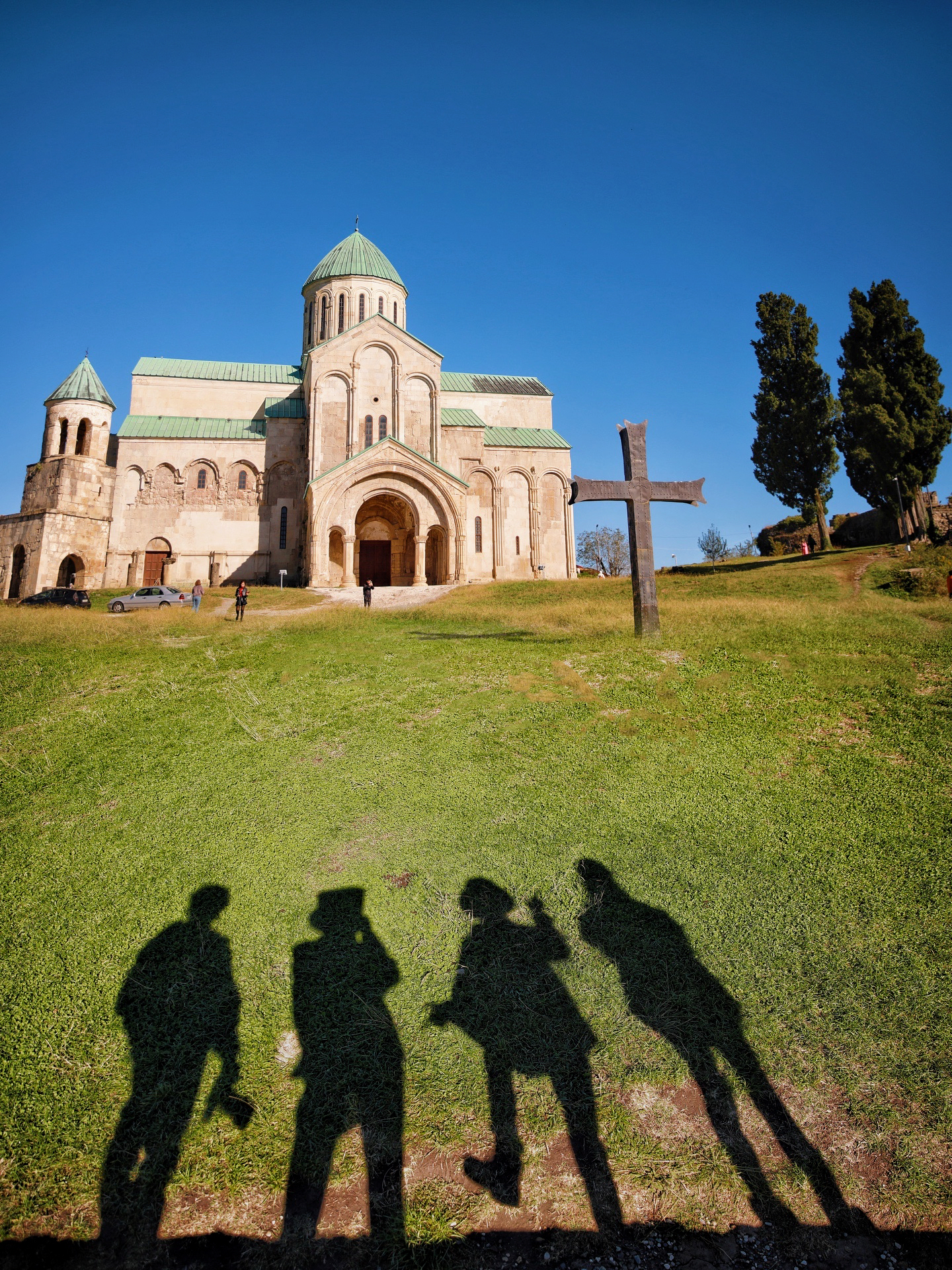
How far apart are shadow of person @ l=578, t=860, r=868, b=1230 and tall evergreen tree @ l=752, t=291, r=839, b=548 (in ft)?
91.9

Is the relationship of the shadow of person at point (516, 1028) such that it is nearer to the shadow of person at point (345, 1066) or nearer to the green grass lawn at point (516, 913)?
the green grass lawn at point (516, 913)

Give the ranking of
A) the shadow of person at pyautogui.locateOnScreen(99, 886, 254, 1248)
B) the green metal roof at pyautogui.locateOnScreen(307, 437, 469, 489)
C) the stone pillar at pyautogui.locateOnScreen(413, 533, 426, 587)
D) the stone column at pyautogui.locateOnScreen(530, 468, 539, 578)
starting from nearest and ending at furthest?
the shadow of person at pyautogui.locateOnScreen(99, 886, 254, 1248), the green metal roof at pyautogui.locateOnScreen(307, 437, 469, 489), the stone pillar at pyautogui.locateOnScreen(413, 533, 426, 587), the stone column at pyautogui.locateOnScreen(530, 468, 539, 578)

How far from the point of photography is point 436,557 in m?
29.8

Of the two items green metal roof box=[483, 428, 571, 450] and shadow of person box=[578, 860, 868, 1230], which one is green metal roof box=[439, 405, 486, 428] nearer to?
green metal roof box=[483, 428, 571, 450]

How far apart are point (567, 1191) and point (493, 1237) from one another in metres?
0.41

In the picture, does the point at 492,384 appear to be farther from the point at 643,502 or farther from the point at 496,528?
the point at 643,502

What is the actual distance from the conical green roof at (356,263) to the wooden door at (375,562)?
13.9 meters

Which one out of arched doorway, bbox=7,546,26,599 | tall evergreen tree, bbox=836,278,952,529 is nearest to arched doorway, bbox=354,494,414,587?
arched doorway, bbox=7,546,26,599

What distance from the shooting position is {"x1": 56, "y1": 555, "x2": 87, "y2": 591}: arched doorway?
29.0m

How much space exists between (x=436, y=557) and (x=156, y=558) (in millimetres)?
12981

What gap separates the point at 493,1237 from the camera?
3.04m

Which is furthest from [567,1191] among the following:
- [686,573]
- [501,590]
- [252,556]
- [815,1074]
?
[252,556]

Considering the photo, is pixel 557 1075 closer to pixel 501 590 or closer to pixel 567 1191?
pixel 567 1191

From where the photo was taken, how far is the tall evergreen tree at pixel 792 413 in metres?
28.0
